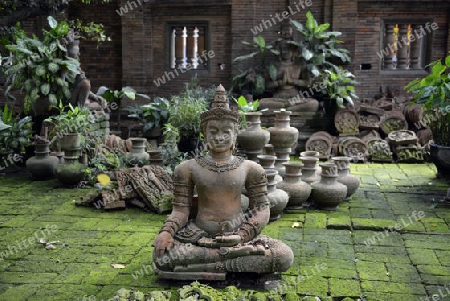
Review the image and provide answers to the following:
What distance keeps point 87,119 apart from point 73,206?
195 centimetres

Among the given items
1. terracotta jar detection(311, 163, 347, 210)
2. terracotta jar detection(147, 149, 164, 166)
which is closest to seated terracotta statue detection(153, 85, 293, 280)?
terracotta jar detection(311, 163, 347, 210)

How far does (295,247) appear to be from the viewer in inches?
215

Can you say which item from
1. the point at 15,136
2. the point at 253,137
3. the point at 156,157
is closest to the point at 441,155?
the point at 253,137

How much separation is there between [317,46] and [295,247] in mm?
7433

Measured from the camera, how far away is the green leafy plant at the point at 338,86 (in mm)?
11164

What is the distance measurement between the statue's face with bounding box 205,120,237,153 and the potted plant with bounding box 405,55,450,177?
13.3 feet

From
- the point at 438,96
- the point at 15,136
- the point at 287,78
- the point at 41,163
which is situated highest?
the point at 287,78

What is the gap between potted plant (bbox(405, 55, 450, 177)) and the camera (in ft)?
24.1

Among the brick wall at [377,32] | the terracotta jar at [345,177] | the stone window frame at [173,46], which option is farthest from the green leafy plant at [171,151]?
the brick wall at [377,32]

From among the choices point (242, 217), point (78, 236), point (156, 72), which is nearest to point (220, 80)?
point (156, 72)

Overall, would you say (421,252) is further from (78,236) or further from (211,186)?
(78,236)

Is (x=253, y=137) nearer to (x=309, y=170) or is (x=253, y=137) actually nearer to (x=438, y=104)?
(x=309, y=170)

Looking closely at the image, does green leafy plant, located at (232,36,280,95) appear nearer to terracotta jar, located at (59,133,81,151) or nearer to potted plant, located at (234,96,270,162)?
potted plant, located at (234,96,270,162)

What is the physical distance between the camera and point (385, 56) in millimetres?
12969
